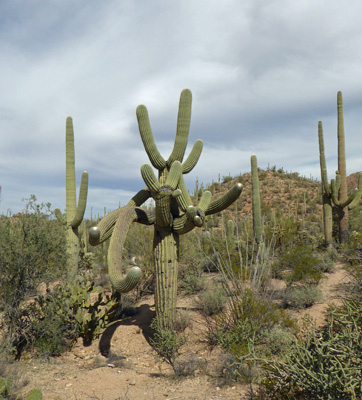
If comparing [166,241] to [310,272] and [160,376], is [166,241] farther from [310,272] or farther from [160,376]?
[310,272]

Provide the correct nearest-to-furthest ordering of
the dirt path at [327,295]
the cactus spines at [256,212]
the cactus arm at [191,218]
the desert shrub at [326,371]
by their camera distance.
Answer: the desert shrub at [326,371]
the cactus arm at [191,218]
the dirt path at [327,295]
the cactus spines at [256,212]

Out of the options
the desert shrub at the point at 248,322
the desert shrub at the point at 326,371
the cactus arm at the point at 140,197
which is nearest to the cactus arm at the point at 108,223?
the cactus arm at the point at 140,197

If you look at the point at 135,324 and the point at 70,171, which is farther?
the point at 70,171

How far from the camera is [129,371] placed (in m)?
6.76

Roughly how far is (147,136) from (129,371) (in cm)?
505

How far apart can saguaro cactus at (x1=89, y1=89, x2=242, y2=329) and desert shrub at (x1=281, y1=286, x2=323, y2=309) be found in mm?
3505

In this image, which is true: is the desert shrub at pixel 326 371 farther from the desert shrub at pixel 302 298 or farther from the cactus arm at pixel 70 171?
the cactus arm at pixel 70 171

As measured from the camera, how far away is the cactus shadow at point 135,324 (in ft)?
26.7

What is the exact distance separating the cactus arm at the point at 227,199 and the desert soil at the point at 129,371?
274 cm

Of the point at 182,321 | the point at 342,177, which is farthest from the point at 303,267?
the point at 342,177

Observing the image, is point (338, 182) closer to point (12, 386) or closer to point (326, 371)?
point (326, 371)

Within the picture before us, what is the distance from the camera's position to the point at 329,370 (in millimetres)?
3924

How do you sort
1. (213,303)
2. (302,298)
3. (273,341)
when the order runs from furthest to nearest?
1. (302,298)
2. (213,303)
3. (273,341)

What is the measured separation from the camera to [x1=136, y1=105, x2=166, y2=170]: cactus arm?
8.06 m
